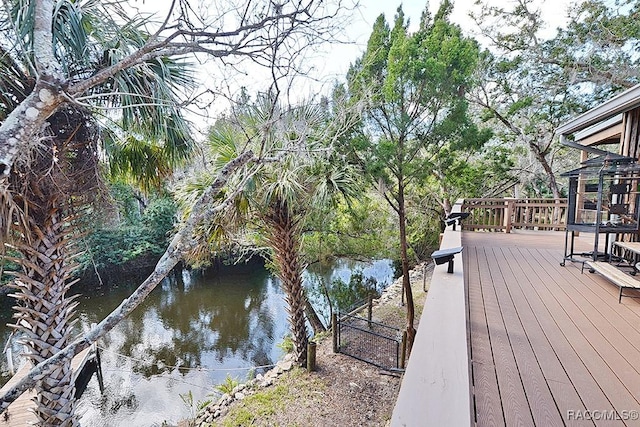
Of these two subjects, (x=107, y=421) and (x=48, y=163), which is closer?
(x=48, y=163)

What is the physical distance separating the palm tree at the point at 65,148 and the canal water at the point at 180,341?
3703 mm

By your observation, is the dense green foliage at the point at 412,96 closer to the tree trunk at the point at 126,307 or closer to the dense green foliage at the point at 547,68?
the tree trunk at the point at 126,307

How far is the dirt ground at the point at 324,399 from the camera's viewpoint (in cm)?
455

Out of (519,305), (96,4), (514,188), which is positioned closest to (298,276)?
(519,305)

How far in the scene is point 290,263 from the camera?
566 cm

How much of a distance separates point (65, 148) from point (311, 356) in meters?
4.97

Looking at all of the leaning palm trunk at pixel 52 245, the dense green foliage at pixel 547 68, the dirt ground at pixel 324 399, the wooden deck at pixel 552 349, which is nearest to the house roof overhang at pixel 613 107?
the wooden deck at pixel 552 349

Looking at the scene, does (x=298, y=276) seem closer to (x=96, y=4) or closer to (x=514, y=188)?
(x=96, y=4)

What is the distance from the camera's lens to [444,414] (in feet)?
3.12

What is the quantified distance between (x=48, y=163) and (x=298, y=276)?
4068 millimetres

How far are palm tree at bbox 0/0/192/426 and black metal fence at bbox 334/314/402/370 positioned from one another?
182 inches

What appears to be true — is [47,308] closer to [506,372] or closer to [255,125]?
[255,125]

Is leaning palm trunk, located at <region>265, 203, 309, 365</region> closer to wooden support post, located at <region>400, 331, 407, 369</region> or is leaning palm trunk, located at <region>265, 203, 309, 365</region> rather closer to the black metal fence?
the black metal fence

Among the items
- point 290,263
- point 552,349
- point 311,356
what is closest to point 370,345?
point 311,356
